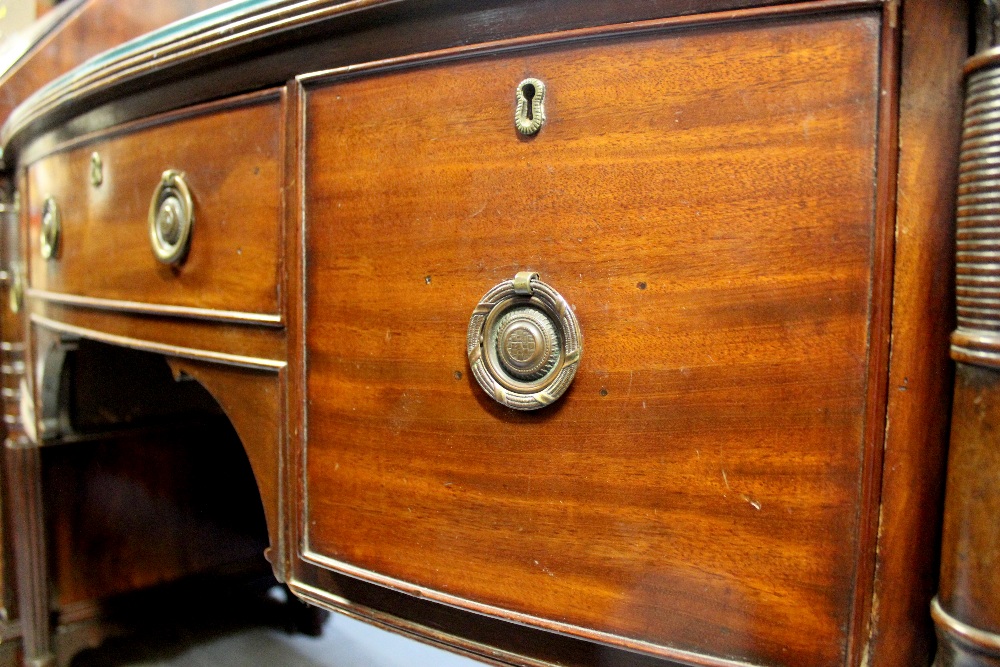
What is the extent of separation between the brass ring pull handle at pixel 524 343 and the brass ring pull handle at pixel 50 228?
80 cm

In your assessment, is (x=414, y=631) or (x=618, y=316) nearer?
(x=618, y=316)

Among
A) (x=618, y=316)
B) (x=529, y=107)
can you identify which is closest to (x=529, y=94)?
(x=529, y=107)

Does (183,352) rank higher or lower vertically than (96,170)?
lower

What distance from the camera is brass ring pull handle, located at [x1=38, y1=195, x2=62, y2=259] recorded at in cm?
101

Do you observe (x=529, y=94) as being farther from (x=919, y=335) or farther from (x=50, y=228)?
(x=50, y=228)

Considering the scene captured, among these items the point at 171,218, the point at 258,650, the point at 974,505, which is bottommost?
the point at 258,650

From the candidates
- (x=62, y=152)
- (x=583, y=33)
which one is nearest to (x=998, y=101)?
(x=583, y=33)

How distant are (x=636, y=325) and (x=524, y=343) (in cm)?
8

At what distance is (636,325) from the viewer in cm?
46

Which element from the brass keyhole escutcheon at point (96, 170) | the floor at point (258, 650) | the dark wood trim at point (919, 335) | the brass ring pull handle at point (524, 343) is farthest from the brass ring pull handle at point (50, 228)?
the dark wood trim at point (919, 335)

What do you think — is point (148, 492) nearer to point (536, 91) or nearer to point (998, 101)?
point (536, 91)

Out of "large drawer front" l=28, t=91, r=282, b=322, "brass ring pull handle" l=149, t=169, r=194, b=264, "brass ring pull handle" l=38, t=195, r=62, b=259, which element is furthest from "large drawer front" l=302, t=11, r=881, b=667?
"brass ring pull handle" l=38, t=195, r=62, b=259

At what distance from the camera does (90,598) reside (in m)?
1.51

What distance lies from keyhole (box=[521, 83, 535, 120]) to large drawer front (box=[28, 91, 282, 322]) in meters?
0.25
